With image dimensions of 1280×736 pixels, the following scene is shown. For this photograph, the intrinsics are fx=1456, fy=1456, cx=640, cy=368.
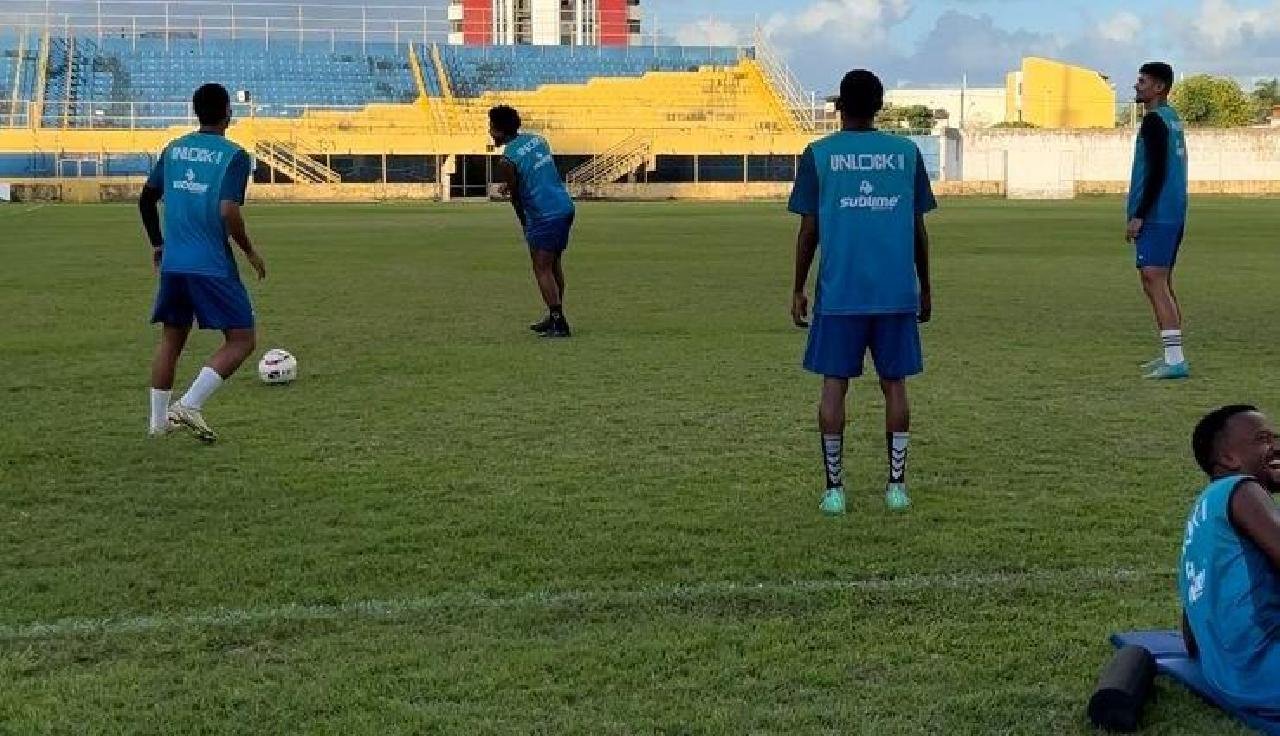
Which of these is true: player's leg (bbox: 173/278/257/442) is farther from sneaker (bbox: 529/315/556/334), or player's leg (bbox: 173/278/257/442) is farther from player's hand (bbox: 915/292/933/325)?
sneaker (bbox: 529/315/556/334)

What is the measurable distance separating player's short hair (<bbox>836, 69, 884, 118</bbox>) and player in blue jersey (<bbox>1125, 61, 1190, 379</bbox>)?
4.41m

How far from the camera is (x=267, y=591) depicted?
491 cm

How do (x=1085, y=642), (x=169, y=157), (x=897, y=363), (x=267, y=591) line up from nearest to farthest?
1. (x=1085, y=642)
2. (x=267, y=591)
3. (x=897, y=363)
4. (x=169, y=157)

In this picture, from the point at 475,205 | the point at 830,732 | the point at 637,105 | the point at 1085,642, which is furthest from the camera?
the point at 637,105

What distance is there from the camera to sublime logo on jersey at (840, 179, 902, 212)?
588 centimetres

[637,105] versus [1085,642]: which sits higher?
[637,105]

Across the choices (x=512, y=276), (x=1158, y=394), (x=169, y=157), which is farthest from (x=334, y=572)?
(x=512, y=276)

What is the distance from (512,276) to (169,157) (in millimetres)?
11446

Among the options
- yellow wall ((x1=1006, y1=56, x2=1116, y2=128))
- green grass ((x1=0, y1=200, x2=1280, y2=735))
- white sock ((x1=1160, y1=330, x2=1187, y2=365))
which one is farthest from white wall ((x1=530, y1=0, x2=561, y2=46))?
white sock ((x1=1160, y1=330, x2=1187, y2=365))

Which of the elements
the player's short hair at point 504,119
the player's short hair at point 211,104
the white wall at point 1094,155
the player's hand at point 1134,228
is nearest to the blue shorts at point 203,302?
the player's short hair at point 211,104

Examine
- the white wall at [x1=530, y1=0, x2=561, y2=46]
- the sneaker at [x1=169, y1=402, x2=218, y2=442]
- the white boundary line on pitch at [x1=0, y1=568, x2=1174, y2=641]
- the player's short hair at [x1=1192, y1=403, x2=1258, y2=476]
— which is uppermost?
the white wall at [x1=530, y1=0, x2=561, y2=46]

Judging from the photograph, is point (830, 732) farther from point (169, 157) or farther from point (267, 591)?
point (169, 157)

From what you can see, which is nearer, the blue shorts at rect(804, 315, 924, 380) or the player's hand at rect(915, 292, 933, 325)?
the blue shorts at rect(804, 315, 924, 380)

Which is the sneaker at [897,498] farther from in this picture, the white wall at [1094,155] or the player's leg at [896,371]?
the white wall at [1094,155]
